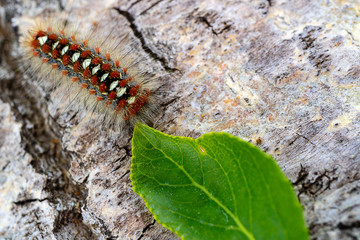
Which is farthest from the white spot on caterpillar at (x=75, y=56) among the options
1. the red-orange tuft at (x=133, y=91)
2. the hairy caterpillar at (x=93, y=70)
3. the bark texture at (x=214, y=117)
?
the red-orange tuft at (x=133, y=91)

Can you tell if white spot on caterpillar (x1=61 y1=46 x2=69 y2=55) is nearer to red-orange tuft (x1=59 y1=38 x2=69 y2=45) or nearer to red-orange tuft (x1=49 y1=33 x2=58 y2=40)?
red-orange tuft (x1=59 y1=38 x2=69 y2=45)

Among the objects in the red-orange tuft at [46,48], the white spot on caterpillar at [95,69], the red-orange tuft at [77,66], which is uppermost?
the red-orange tuft at [46,48]

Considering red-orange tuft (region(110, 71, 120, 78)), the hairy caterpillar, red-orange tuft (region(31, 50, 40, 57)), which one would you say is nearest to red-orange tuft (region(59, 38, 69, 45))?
the hairy caterpillar

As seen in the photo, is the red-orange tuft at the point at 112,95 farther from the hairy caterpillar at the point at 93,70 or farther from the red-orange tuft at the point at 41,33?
the red-orange tuft at the point at 41,33

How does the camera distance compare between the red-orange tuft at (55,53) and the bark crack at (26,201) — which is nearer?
the bark crack at (26,201)

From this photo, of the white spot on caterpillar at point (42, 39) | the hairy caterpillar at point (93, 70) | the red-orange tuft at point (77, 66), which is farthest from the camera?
the white spot on caterpillar at point (42, 39)

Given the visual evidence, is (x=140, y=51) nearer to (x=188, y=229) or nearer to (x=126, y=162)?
(x=126, y=162)
